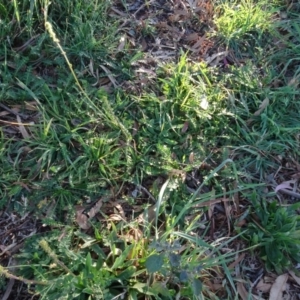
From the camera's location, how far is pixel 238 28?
2.66 m

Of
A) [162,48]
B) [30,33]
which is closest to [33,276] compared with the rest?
[30,33]

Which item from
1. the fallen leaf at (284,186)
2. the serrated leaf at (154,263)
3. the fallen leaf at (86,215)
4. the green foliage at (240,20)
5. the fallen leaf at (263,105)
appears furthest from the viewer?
the green foliage at (240,20)

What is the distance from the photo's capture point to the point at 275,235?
2.09 metres

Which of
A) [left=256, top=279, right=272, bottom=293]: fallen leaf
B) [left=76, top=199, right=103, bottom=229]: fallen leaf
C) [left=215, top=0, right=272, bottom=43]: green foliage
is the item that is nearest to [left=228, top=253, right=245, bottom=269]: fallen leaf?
[left=256, top=279, right=272, bottom=293]: fallen leaf

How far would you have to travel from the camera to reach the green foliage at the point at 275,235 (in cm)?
208

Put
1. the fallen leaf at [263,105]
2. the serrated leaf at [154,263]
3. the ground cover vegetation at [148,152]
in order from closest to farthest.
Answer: the serrated leaf at [154,263]
the ground cover vegetation at [148,152]
the fallen leaf at [263,105]

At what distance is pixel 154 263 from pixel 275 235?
24.7 inches

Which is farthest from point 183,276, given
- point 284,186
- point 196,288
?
point 284,186

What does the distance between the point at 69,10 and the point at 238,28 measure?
92 cm

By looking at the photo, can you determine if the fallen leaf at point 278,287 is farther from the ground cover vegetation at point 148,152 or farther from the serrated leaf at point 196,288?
the serrated leaf at point 196,288

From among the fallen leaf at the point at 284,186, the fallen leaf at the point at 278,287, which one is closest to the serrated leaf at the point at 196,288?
the fallen leaf at the point at 278,287

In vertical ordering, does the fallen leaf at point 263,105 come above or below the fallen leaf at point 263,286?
above

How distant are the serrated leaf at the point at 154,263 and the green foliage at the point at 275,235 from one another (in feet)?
1.70

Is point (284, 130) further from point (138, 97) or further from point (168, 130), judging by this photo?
point (138, 97)
